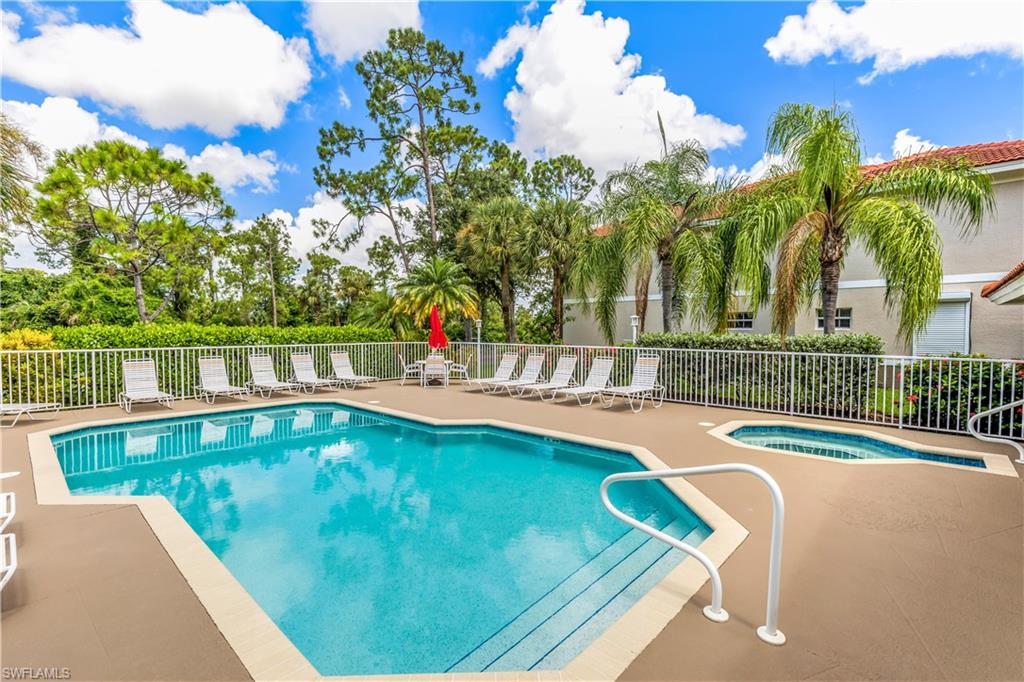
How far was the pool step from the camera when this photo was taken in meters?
2.69

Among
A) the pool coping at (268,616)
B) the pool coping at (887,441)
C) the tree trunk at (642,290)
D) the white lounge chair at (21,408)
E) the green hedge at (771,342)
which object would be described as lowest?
the pool coping at (887,441)

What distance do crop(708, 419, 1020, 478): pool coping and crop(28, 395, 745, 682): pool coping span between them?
7.64 ft

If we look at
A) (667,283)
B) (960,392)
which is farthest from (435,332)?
(960,392)

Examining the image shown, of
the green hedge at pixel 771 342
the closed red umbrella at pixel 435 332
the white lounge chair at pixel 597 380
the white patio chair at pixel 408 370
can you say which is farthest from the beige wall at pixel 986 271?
the white patio chair at pixel 408 370

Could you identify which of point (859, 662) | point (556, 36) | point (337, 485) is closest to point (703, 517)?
point (859, 662)

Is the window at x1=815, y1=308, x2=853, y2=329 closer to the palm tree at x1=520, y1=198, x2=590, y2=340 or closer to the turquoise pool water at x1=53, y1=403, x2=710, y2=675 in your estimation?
the palm tree at x1=520, y1=198, x2=590, y2=340

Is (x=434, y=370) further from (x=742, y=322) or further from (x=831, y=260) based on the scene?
(x=742, y=322)

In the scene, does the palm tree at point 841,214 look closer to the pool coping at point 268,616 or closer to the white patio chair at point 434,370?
the pool coping at point 268,616

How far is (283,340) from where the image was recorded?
13.9 m

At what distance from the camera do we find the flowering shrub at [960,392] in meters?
6.87

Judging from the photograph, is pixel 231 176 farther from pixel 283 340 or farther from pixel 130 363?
pixel 130 363

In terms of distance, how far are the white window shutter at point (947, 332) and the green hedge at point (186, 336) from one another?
17.3 m

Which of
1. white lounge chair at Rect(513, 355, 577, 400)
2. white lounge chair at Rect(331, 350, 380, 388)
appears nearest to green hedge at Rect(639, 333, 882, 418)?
white lounge chair at Rect(513, 355, 577, 400)

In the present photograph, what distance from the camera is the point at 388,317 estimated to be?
1794 centimetres
